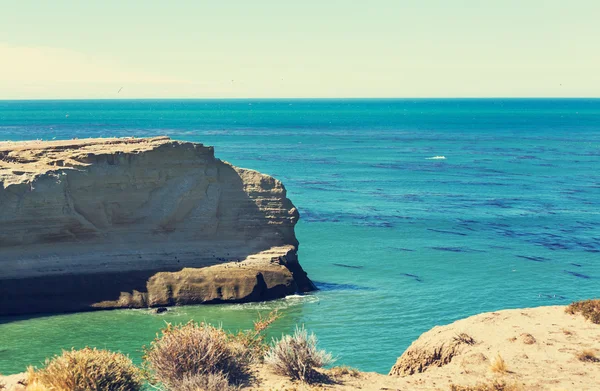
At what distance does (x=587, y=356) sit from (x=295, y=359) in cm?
673

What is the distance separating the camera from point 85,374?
14039 mm

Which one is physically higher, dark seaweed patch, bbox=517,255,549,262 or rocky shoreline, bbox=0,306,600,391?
rocky shoreline, bbox=0,306,600,391

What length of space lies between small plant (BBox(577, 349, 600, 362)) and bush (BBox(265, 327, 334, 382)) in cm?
589

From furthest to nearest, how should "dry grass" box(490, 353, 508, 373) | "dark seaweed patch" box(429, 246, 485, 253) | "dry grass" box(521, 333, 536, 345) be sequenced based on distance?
"dark seaweed patch" box(429, 246, 485, 253), "dry grass" box(521, 333, 536, 345), "dry grass" box(490, 353, 508, 373)

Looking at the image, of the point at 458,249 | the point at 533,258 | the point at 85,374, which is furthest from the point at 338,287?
the point at 85,374

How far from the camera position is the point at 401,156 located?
9844cm

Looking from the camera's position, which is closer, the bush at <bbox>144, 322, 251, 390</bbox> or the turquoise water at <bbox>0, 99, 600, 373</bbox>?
the bush at <bbox>144, 322, 251, 390</bbox>

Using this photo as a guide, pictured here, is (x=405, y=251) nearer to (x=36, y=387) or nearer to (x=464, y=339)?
(x=464, y=339)

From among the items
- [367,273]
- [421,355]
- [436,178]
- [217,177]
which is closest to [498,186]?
[436,178]

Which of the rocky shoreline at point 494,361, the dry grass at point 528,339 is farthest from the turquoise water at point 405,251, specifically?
the dry grass at point 528,339

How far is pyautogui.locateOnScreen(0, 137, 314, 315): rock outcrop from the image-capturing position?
105 ft

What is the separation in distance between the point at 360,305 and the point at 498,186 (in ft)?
135

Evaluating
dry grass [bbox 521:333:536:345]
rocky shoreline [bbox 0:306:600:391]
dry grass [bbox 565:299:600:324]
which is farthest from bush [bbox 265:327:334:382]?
dry grass [bbox 565:299:600:324]

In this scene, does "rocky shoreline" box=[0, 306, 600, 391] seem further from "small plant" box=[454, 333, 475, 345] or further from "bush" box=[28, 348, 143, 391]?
"bush" box=[28, 348, 143, 391]
